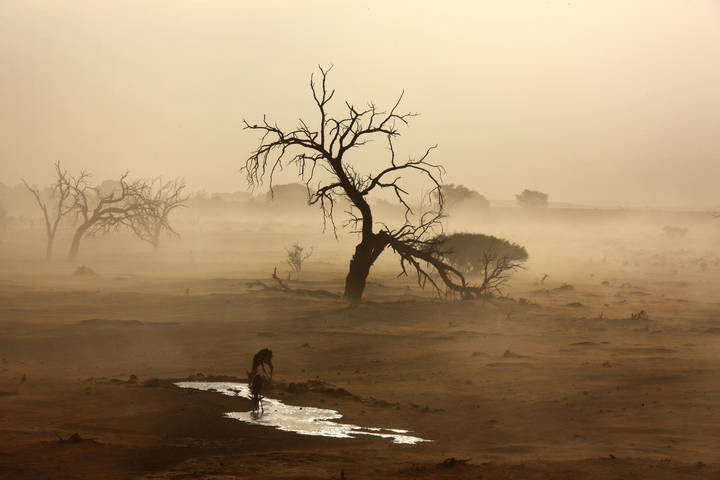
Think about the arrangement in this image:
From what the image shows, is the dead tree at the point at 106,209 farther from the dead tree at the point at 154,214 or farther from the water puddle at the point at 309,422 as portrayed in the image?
the water puddle at the point at 309,422

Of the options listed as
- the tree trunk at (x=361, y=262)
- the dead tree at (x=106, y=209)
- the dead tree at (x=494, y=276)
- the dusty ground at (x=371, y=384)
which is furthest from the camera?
the dead tree at (x=106, y=209)

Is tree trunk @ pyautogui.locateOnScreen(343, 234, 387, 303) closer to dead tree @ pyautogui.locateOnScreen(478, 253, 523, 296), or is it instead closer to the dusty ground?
the dusty ground

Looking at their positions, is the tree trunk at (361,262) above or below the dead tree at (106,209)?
below

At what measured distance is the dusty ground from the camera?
9.44 meters

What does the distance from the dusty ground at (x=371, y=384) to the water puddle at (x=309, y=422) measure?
27 centimetres

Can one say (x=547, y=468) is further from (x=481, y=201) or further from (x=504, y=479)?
(x=481, y=201)

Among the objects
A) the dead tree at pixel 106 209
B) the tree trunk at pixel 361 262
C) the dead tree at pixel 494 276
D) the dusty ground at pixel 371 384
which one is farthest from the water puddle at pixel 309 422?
the dead tree at pixel 106 209

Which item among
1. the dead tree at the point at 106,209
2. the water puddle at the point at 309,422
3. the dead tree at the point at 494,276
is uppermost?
the dead tree at the point at 106,209

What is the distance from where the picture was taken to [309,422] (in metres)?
11.6

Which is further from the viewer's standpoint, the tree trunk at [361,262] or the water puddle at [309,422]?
the tree trunk at [361,262]

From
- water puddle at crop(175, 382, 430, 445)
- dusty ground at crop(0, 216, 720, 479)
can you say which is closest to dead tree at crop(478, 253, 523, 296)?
dusty ground at crop(0, 216, 720, 479)

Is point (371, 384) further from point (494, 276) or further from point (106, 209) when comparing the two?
point (106, 209)

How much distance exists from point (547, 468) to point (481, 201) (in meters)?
117

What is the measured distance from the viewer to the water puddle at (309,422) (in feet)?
36.1
